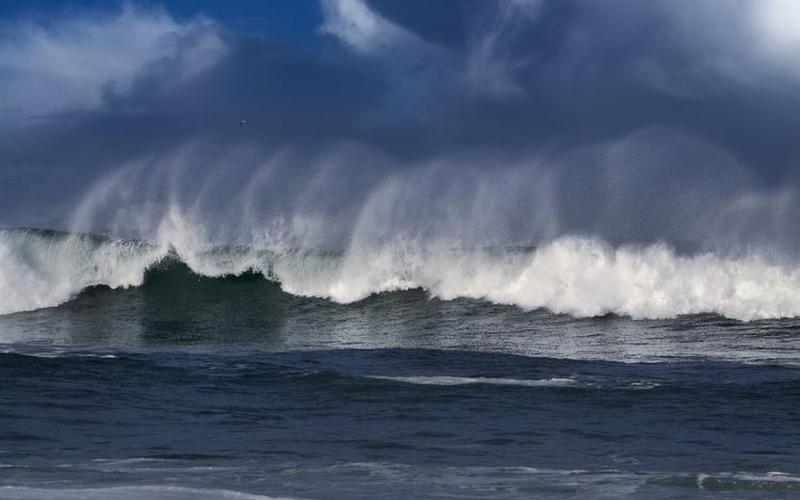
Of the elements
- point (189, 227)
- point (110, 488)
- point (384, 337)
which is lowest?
point (110, 488)

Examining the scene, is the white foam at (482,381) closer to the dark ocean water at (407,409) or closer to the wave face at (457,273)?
the dark ocean water at (407,409)

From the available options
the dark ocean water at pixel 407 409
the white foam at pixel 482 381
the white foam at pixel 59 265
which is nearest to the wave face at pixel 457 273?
the white foam at pixel 59 265

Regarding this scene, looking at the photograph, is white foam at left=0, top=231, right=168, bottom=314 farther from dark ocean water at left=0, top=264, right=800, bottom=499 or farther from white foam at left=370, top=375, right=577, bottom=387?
white foam at left=370, top=375, right=577, bottom=387

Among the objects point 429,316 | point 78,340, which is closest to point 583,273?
point 429,316

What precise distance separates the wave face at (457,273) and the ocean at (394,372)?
0.17 feet

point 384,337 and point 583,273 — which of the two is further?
point 583,273

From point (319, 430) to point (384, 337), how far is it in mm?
9080

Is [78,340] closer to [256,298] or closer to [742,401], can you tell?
[256,298]

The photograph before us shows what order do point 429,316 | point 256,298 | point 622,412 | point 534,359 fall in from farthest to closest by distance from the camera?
point 256,298, point 429,316, point 534,359, point 622,412

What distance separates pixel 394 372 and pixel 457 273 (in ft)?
33.8

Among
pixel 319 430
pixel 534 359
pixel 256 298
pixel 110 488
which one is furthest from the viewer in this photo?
pixel 256 298

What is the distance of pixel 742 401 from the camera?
47.1 ft

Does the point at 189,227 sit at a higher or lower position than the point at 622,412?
higher

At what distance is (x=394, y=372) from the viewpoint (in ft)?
55.2
